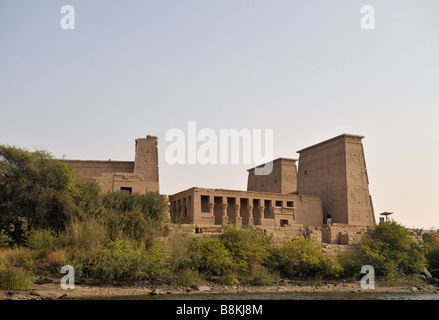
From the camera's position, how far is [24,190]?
20266 millimetres

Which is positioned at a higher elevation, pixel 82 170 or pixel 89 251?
pixel 82 170

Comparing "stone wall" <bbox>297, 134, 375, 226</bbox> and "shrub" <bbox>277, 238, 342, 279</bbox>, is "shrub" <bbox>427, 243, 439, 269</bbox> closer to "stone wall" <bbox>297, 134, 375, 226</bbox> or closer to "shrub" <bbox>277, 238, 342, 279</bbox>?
"stone wall" <bbox>297, 134, 375, 226</bbox>

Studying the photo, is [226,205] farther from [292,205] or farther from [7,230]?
[7,230]

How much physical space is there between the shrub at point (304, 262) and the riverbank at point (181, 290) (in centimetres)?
62

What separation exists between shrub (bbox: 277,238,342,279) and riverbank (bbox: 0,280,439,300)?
62 cm

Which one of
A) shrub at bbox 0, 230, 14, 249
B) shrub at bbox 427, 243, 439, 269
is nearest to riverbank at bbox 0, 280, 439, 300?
shrub at bbox 0, 230, 14, 249

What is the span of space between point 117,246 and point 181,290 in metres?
2.99

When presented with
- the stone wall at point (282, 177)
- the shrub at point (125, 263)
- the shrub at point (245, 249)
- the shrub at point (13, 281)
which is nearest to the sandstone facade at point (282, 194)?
the stone wall at point (282, 177)

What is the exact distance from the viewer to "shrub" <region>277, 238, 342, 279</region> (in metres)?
22.1
